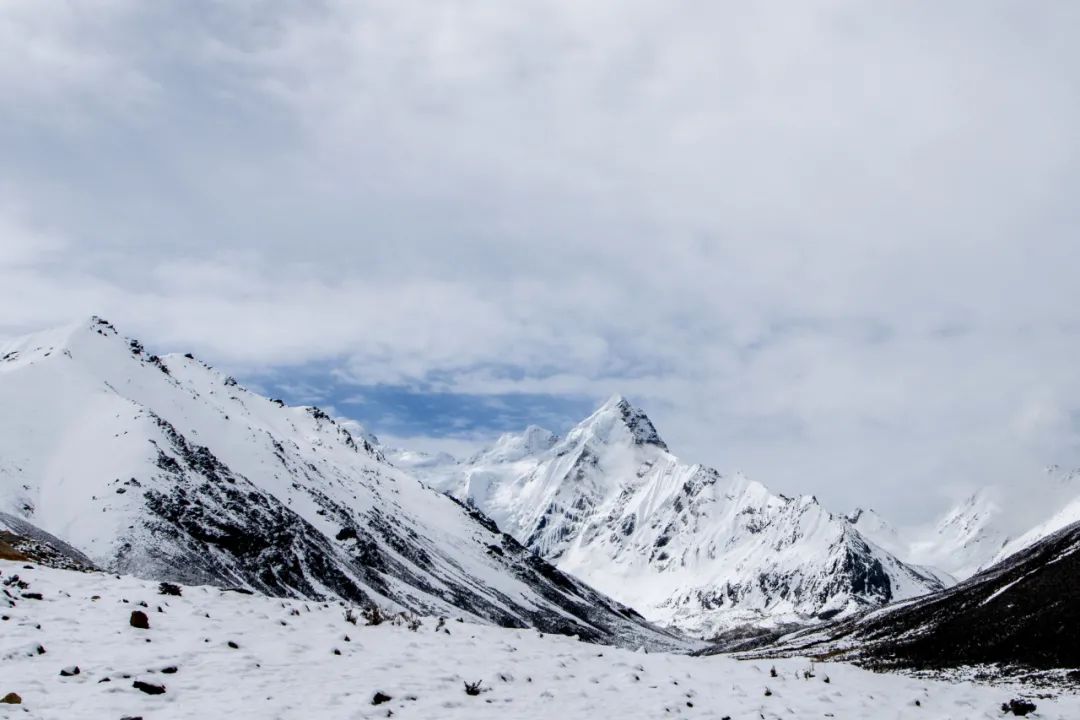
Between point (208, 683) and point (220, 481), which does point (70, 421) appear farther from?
point (208, 683)

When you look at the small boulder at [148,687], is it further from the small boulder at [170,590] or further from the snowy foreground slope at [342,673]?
the small boulder at [170,590]

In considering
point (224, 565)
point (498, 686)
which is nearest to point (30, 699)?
point (498, 686)

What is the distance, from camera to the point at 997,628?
88.6m

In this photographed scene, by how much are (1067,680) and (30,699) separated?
191 feet

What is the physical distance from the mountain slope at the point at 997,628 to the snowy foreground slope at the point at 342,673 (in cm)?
5075

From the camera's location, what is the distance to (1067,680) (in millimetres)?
50281

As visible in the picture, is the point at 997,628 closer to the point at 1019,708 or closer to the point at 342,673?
the point at 1019,708

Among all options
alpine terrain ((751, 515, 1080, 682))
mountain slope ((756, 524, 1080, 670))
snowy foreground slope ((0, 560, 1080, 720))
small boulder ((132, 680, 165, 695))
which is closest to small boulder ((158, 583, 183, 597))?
snowy foreground slope ((0, 560, 1080, 720))

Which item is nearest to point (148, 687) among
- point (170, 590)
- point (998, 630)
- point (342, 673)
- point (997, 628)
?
point (342, 673)

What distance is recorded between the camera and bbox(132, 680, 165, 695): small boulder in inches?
602

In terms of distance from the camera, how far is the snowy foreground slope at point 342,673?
15445 mm

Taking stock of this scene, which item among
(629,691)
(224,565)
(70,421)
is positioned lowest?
(629,691)

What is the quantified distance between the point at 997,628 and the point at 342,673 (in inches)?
3684

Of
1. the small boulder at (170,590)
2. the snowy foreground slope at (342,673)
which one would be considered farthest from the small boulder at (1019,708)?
the small boulder at (170,590)
